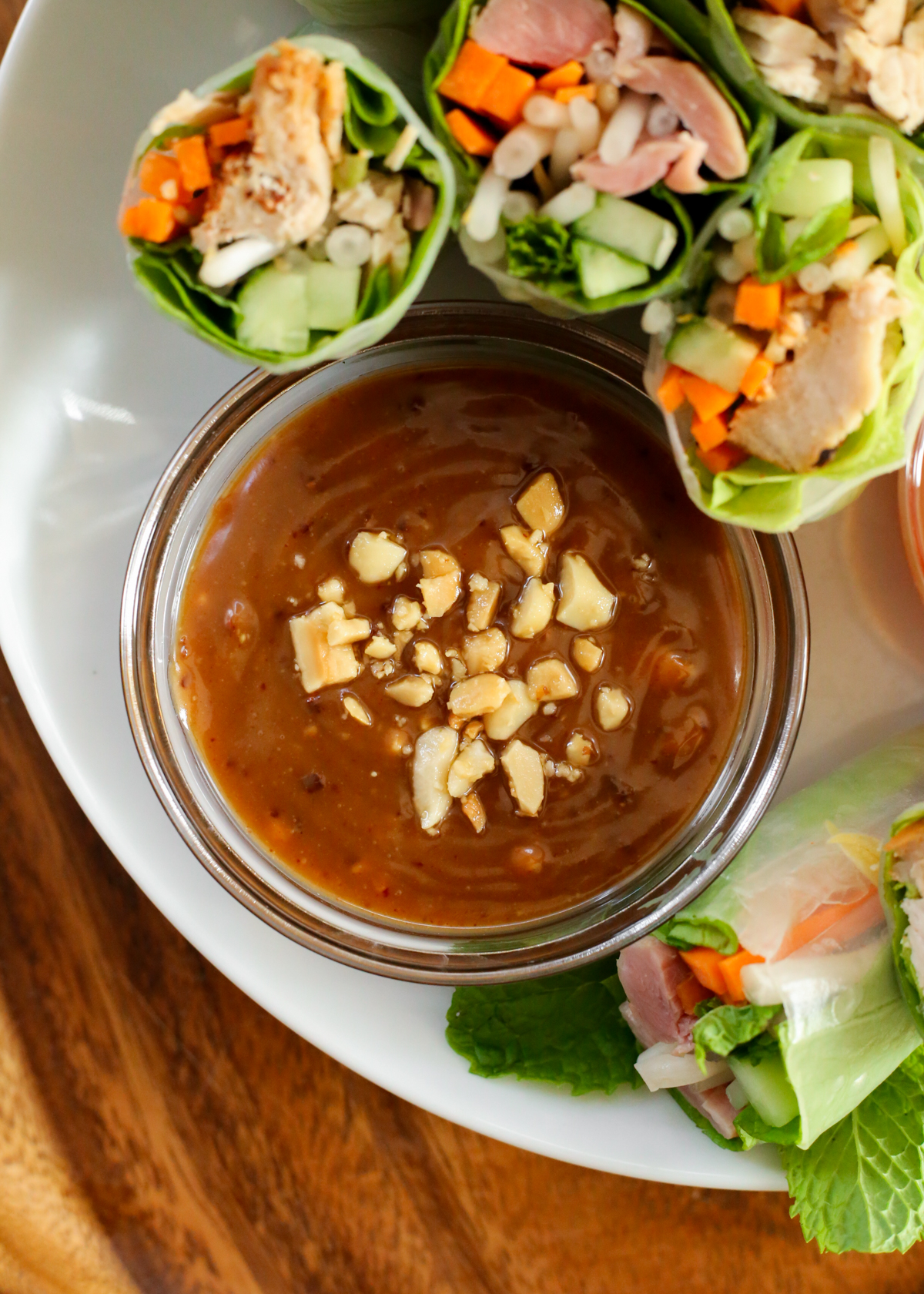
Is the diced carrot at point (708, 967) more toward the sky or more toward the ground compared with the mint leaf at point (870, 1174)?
more toward the sky

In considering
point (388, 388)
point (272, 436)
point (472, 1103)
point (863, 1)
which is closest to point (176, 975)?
point (472, 1103)

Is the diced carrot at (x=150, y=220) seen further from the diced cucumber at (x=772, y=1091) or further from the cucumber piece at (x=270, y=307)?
the diced cucumber at (x=772, y=1091)

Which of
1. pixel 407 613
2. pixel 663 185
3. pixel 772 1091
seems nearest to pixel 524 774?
pixel 407 613

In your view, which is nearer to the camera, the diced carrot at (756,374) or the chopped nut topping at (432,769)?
the diced carrot at (756,374)

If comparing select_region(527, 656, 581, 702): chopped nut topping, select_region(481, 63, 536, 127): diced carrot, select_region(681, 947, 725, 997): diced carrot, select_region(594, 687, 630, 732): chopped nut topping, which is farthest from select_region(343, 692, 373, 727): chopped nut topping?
select_region(481, 63, 536, 127): diced carrot

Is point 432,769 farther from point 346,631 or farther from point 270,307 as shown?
point 270,307

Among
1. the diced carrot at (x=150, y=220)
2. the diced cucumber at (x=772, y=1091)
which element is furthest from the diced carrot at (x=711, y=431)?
the diced cucumber at (x=772, y=1091)

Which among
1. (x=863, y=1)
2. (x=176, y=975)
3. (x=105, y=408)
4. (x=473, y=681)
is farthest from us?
(x=176, y=975)

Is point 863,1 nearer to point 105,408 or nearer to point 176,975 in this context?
point 105,408

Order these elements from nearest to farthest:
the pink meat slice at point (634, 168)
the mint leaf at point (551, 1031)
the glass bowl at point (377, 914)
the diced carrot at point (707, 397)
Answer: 1. the pink meat slice at point (634, 168)
2. the diced carrot at point (707, 397)
3. the glass bowl at point (377, 914)
4. the mint leaf at point (551, 1031)
